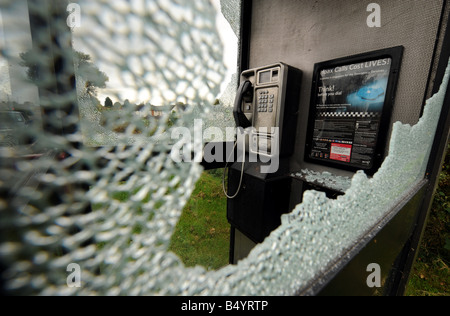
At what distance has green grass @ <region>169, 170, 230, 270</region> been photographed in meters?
1.76

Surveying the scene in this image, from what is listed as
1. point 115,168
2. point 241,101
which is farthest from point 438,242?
point 115,168

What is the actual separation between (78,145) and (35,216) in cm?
6

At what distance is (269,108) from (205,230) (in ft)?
4.95

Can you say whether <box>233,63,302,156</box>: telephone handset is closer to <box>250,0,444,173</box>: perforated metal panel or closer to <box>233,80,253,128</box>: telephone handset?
<box>233,80,253,128</box>: telephone handset

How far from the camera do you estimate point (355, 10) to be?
3.06 feet

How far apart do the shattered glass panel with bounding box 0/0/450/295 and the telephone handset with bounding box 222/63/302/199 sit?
0.82 m

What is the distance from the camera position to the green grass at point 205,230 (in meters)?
1.76

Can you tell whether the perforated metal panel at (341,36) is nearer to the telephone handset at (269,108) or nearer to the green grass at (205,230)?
the telephone handset at (269,108)

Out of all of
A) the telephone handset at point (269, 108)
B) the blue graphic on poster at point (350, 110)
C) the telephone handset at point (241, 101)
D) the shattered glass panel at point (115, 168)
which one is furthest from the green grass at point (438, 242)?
the shattered glass panel at point (115, 168)

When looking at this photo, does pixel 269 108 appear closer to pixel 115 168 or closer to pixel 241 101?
pixel 241 101

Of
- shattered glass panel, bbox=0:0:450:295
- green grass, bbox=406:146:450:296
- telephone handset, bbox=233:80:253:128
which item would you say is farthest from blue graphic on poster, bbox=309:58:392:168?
green grass, bbox=406:146:450:296

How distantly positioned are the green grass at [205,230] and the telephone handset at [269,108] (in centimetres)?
91
